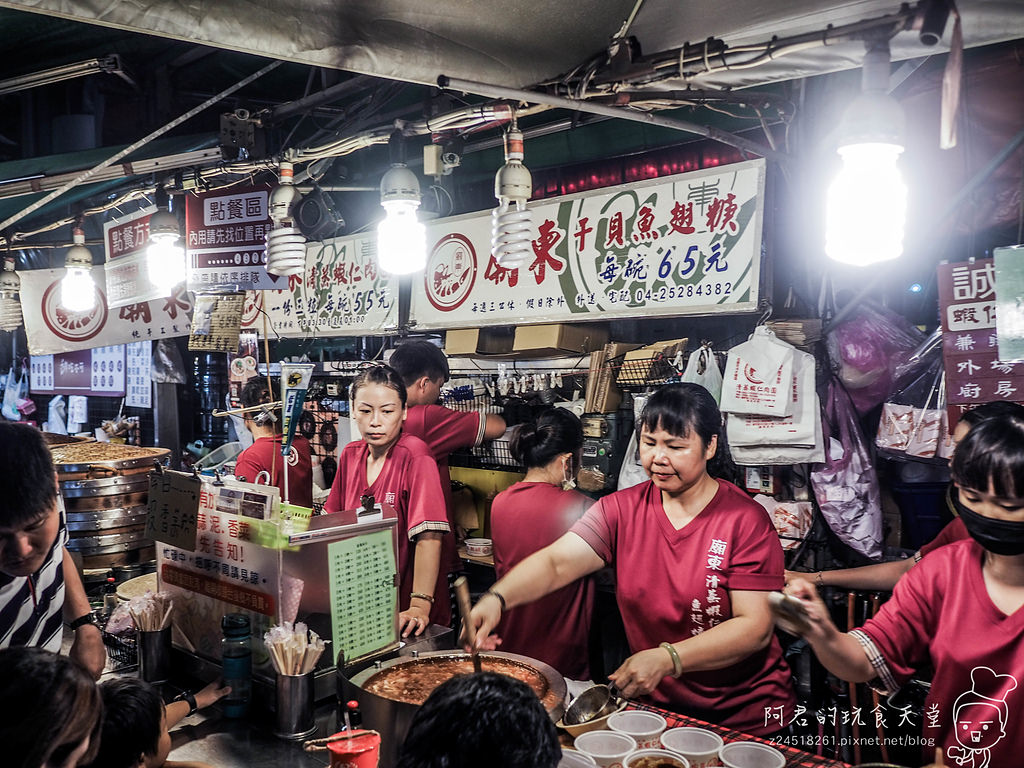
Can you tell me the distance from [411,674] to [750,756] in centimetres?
116

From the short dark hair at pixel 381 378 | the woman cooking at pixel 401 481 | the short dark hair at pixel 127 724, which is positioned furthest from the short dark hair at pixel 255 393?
the short dark hair at pixel 127 724

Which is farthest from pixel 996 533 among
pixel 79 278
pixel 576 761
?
pixel 79 278

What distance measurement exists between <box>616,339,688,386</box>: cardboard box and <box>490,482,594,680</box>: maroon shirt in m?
1.36

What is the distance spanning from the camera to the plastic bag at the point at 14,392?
36.6 feet

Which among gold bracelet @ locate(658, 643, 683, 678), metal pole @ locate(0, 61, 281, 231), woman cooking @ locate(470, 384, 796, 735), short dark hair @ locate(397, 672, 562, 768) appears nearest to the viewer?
short dark hair @ locate(397, 672, 562, 768)

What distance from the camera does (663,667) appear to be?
2.61 meters

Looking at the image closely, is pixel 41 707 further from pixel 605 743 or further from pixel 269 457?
pixel 269 457

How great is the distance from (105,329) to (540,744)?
8.65m

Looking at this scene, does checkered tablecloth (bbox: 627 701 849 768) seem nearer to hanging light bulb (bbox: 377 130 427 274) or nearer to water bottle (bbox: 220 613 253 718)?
water bottle (bbox: 220 613 253 718)

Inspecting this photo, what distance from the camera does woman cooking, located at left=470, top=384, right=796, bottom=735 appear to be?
9.48ft

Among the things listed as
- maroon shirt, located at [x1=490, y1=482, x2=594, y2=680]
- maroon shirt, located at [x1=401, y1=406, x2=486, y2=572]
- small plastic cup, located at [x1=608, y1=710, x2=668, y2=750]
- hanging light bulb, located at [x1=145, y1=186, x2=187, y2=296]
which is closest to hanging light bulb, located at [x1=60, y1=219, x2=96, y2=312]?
hanging light bulb, located at [x1=145, y1=186, x2=187, y2=296]

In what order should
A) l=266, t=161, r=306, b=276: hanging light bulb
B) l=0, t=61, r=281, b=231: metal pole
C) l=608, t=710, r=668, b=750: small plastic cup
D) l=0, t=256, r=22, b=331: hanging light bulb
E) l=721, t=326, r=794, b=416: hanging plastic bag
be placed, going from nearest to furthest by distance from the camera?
1. l=608, t=710, r=668, b=750: small plastic cup
2. l=721, t=326, r=794, b=416: hanging plastic bag
3. l=0, t=61, r=281, b=231: metal pole
4. l=266, t=161, r=306, b=276: hanging light bulb
5. l=0, t=256, r=22, b=331: hanging light bulb

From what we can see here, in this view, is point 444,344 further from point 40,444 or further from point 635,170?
point 40,444

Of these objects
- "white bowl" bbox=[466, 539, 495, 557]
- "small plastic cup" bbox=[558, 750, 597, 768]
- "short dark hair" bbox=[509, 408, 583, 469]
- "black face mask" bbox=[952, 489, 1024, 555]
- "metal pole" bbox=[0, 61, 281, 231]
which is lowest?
"white bowl" bbox=[466, 539, 495, 557]
